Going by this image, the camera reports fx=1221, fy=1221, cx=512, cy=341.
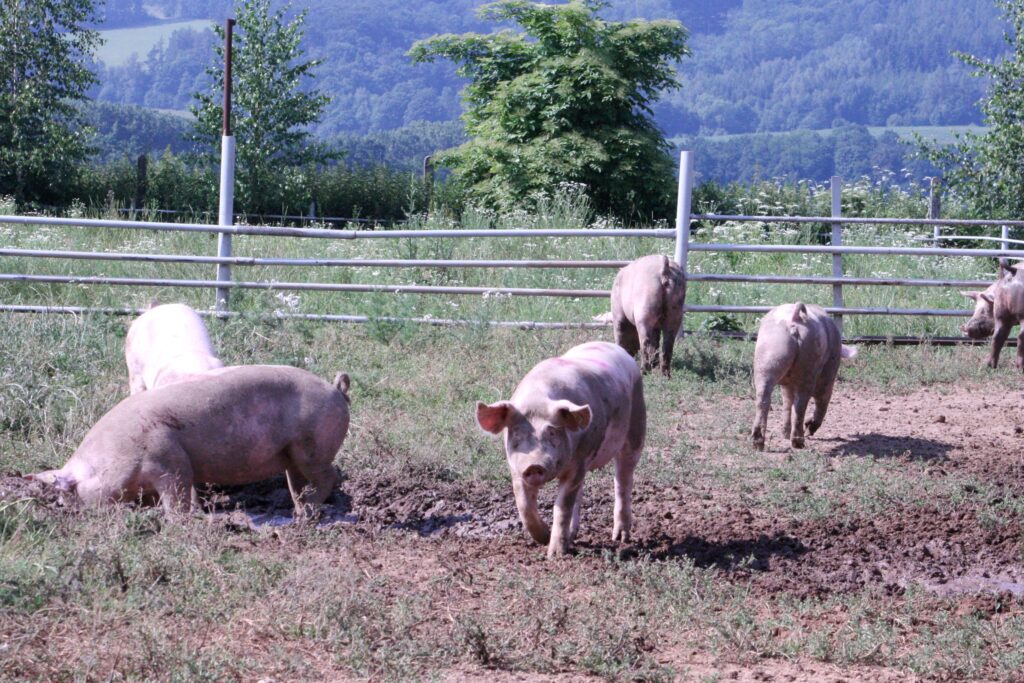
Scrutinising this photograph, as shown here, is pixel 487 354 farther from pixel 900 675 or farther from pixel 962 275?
pixel 962 275

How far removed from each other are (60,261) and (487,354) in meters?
4.78

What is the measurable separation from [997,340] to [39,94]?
21.2 meters

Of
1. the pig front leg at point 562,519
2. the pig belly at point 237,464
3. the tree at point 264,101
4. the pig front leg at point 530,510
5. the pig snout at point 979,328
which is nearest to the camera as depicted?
the pig front leg at point 530,510

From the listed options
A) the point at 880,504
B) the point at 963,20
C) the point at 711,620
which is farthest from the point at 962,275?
the point at 963,20

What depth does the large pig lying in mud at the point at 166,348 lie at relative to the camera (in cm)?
629

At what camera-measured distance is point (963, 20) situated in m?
196

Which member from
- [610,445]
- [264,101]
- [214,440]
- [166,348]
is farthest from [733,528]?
[264,101]

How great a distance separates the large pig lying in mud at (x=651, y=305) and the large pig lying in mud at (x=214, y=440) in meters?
3.52

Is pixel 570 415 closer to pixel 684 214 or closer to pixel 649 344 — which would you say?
pixel 649 344

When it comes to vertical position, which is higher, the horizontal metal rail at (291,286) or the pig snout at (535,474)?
the horizontal metal rail at (291,286)

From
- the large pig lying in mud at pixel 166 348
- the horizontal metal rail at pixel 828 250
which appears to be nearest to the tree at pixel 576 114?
the horizontal metal rail at pixel 828 250

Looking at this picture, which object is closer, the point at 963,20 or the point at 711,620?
the point at 711,620

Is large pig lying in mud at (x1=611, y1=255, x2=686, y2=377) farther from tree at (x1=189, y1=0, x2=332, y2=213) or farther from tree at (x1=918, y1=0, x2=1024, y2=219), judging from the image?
tree at (x1=189, y1=0, x2=332, y2=213)

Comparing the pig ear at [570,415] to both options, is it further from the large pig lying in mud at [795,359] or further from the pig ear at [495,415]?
the large pig lying in mud at [795,359]
